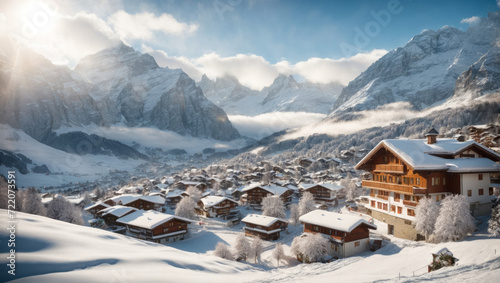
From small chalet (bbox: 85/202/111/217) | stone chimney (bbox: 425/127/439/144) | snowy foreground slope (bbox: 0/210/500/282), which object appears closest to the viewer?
snowy foreground slope (bbox: 0/210/500/282)

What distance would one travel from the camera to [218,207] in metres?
62.3

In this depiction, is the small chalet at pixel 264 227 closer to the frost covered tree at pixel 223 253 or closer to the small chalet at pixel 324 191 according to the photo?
the frost covered tree at pixel 223 253

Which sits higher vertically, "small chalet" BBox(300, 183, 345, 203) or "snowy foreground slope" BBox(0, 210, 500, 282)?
"snowy foreground slope" BBox(0, 210, 500, 282)

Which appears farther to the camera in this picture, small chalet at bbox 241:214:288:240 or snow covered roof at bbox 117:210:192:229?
small chalet at bbox 241:214:288:240

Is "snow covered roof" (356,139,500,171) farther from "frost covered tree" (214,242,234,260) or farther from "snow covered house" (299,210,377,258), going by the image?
"frost covered tree" (214,242,234,260)

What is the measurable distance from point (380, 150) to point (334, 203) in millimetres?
36974

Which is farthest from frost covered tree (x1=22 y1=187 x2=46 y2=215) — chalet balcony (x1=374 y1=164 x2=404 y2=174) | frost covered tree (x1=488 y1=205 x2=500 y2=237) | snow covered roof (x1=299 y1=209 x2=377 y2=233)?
frost covered tree (x1=488 y1=205 x2=500 y2=237)

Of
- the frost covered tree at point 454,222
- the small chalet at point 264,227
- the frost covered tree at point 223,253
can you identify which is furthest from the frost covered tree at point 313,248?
the small chalet at point 264,227

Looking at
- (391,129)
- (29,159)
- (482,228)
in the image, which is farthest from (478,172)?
(29,159)

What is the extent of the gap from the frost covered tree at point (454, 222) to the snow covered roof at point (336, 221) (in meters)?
8.59

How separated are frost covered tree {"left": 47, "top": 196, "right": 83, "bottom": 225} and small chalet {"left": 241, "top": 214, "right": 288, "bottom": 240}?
3258cm

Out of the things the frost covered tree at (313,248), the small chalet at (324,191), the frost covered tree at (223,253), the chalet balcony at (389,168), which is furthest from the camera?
the small chalet at (324,191)

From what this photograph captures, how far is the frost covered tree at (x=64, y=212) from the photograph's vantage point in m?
48.6

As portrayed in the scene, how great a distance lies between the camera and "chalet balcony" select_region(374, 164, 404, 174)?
30.2 meters
